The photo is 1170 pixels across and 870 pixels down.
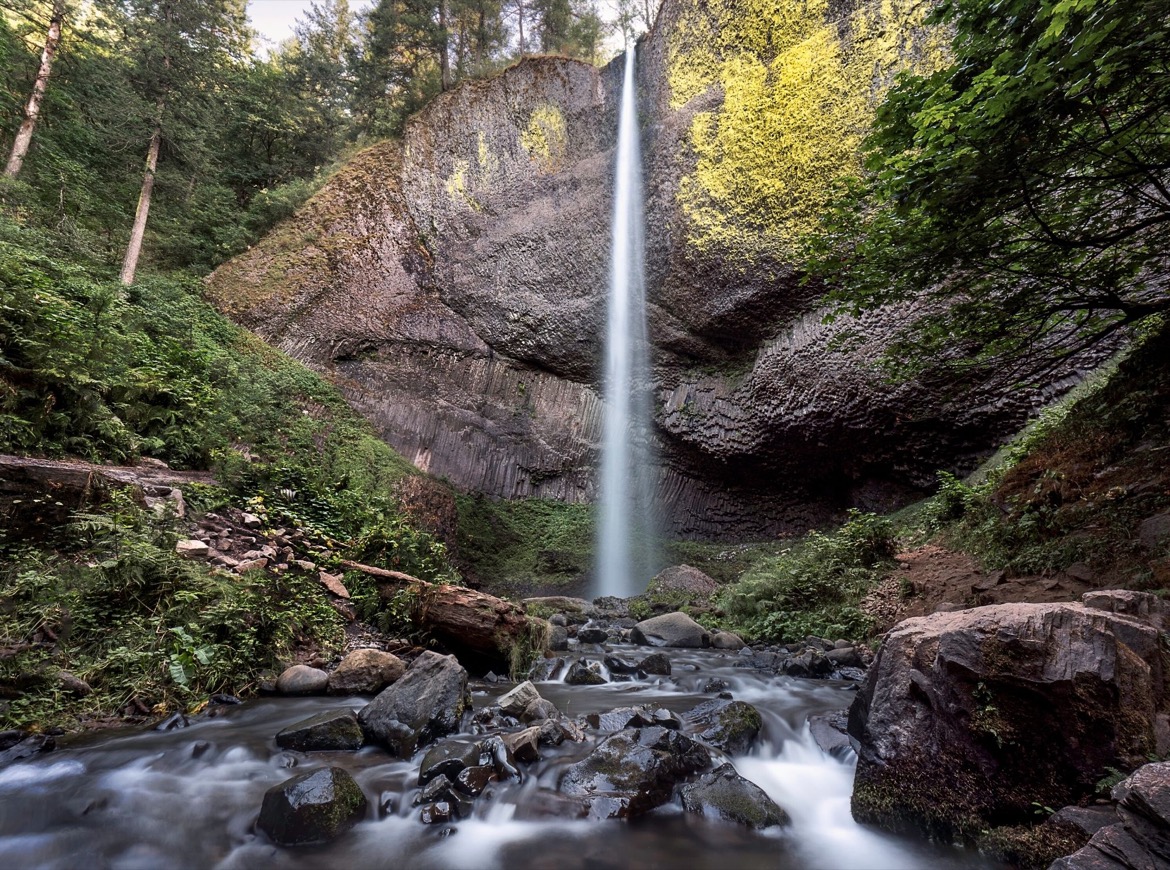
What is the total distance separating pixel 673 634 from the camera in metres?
8.21

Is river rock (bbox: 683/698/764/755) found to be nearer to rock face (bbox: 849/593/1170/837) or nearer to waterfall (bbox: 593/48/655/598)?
rock face (bbox: 849/593/1170/837)

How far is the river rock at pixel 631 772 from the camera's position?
2914 mm

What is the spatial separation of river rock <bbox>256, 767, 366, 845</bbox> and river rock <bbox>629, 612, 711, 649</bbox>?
5.88 metres

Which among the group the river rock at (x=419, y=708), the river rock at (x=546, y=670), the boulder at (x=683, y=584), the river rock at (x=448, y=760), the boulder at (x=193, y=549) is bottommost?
the boulder at (x=683, y=584)

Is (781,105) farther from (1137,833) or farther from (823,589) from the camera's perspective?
(1137,833)

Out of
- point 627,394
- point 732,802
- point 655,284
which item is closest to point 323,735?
point 732,802

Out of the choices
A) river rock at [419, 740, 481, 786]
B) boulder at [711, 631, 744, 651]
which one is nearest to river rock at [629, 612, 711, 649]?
boulder at [711, 631, 744, 651]

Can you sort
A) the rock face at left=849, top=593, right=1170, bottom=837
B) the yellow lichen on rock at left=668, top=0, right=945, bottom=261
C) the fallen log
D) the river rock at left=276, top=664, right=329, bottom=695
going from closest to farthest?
the rock face at left=849, top=593, right=1170, bottom=837, the river rock at left=276, top=664, right=329, bottom=695, the fallen log, the yellow lichen on rock at left=668, top=0, right=945, bottom=261

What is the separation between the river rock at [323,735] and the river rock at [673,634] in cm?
529

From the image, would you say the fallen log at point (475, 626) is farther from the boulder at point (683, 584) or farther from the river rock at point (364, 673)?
the boulder at point (683, 584)

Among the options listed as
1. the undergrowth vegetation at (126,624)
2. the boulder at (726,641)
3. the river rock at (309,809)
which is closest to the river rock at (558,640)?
the boulder at (726,641)

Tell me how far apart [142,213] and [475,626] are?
546 inches

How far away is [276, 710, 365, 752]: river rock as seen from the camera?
339cm

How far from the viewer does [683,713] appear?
14.7 ft
